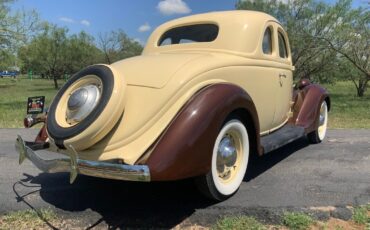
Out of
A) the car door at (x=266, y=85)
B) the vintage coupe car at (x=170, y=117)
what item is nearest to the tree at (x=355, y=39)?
the car door at (x=266, y=85)

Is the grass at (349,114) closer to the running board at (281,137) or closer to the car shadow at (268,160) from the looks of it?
the car shadow at (268,160)

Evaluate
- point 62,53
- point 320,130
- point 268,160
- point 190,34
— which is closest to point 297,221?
point 268,160

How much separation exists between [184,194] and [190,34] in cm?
198

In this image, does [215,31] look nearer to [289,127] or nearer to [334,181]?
[289,127]

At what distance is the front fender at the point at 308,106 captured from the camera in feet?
19.6

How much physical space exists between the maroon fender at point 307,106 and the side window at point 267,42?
1088 mm

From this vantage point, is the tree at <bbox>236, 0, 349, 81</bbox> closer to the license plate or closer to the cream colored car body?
the cream colored car body

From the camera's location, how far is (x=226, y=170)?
414cm

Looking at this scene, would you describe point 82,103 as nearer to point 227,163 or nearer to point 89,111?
point 89,111

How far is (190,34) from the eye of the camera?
17.4 ft

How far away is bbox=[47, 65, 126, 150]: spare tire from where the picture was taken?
3.49 meters

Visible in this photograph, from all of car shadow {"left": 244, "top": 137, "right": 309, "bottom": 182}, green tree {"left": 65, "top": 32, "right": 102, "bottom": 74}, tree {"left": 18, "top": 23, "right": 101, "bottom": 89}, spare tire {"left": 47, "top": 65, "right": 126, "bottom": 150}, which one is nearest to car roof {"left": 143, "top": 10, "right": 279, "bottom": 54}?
car shadow {"left": 244, "top": 137, "right": 309, "bottom": 182}

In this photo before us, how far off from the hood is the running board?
1.20 metres

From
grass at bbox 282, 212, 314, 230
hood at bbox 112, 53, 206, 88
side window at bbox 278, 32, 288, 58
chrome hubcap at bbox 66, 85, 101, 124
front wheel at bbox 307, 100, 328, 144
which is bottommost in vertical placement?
grass at bbox 282, 212, 314, 230
